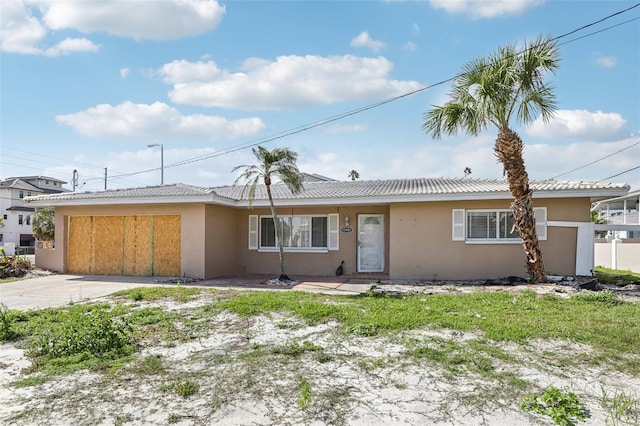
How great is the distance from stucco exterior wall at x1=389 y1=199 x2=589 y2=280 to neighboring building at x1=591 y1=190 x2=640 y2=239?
55.6 feet

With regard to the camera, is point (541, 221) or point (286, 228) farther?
point (286, 228)

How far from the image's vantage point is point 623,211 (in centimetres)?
3575

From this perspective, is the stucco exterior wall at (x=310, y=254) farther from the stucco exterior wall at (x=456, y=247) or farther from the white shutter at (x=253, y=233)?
the stucco exterior wall at (x=456, y=247)

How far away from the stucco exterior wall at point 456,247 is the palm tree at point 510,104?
1.26m

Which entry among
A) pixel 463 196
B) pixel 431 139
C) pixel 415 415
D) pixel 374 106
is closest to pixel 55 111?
pixel 374 106

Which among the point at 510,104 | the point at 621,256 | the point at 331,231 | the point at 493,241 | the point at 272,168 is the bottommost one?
the point at 621,256

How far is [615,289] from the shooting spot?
11.0 metres

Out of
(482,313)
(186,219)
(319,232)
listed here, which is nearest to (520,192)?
(482,313)

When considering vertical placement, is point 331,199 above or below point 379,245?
above

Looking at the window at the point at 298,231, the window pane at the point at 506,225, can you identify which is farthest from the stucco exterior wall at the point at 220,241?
the window pane at the point at 506,225

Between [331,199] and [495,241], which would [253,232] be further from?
[495,241]

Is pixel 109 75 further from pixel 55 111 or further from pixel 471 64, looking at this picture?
pixel 471 64

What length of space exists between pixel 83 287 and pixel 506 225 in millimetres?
12679

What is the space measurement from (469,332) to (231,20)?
34.9ft
